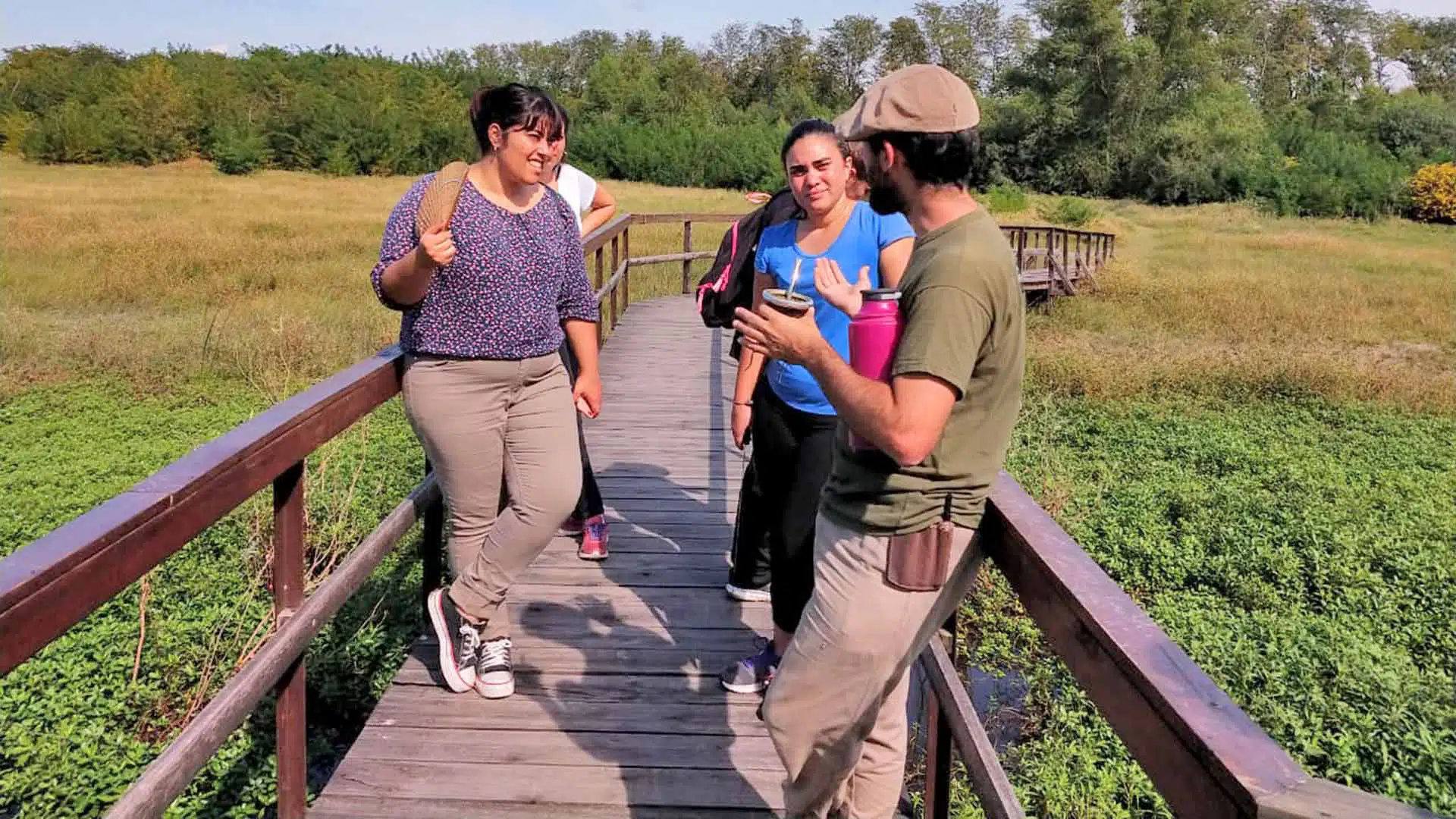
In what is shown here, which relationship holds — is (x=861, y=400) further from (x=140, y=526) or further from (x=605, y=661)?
(x=605, y=661)

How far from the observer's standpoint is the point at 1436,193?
3669 cm

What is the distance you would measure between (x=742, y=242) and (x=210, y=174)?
4451 cm

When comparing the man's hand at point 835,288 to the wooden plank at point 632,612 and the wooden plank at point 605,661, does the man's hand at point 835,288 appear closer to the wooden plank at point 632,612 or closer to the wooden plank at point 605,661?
the wooden plank at point 605,661

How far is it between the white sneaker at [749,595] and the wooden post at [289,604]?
64.4 inches

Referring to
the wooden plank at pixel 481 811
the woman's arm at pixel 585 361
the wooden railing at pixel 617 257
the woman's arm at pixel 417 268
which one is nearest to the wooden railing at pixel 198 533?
the wooden plank at pixel 481 811

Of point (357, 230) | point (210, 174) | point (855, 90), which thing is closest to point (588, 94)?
point (855, 90)

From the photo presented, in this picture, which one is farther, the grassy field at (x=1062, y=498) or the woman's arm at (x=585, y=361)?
the grassy field at (x=1062, y=498)

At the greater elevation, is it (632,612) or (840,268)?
(840,268)

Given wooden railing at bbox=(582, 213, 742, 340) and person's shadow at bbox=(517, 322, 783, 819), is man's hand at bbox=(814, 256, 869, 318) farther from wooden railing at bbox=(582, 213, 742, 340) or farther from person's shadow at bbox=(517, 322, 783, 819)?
wooden railing at bbox=(582, 213, 742, 340)

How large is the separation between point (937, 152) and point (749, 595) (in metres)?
2.19

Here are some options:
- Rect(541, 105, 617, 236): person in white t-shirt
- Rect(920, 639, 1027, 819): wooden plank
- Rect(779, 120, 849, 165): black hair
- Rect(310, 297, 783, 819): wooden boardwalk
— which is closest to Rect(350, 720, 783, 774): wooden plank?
Rect(310, 297, 783, 819): wooden boardwalk

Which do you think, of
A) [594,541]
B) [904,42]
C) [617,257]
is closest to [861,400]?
[594,541]

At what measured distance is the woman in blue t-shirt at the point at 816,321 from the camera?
266 cm

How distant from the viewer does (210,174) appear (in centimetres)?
4253
